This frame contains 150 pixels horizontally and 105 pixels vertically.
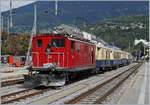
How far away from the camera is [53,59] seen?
78.1 feet

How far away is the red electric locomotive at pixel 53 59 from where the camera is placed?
2228 cm

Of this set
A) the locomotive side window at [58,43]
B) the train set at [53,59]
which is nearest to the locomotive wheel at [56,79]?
the train set at [53,59]

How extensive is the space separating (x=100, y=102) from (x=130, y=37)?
183m

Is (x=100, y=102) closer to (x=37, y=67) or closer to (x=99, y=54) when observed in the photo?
(x=37, y=67)

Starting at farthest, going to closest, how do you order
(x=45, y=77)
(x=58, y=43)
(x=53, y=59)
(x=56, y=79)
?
(x=58, y=43)
(x=53, y=59)
(x=56, y=79)
(x=45, y=77)

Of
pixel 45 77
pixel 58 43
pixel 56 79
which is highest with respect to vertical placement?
pixel 58 43

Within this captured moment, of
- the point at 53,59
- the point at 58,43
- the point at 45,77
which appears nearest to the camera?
the point at 45,77

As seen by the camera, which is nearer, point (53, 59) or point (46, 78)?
point (46, 78)

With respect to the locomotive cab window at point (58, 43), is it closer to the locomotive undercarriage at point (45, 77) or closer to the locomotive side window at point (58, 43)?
the locomotive side window at point (58, 43)

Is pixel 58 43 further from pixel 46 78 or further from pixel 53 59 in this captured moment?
pixel 46 78

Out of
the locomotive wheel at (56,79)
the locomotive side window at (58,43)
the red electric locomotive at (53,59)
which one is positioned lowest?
the locomotive wheel at (56,79)

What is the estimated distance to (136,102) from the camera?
16.6 m

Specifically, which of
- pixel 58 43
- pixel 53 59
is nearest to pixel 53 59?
pixel 53 59

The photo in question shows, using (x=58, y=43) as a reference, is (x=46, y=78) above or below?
below
